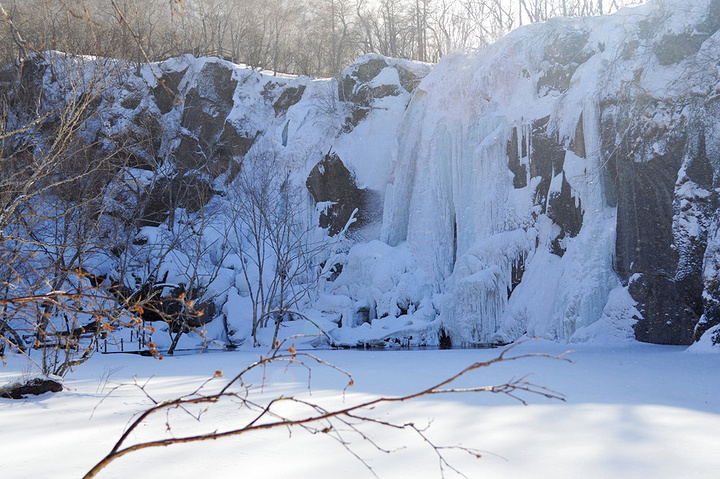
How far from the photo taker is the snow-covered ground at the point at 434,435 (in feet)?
10.2

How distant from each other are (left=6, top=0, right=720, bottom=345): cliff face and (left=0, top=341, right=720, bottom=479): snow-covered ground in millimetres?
3623

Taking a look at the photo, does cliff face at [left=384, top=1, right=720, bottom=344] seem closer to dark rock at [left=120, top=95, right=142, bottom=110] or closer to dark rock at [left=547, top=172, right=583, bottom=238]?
dark rock at [left=547, top=172, right=583, bottom=238]

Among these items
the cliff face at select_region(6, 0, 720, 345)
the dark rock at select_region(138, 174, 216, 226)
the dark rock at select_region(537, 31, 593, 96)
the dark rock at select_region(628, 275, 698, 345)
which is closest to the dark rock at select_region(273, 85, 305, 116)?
the cliff face at select_region(6, 0, 720, 345)

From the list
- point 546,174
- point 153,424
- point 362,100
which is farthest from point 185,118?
point 153,424

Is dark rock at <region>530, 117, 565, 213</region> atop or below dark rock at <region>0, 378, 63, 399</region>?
atop

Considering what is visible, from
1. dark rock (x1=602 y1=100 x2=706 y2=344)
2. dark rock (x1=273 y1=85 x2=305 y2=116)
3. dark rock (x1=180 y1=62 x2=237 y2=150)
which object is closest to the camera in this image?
dark rock (x1=602 y1=100 x2=706 y2=344)

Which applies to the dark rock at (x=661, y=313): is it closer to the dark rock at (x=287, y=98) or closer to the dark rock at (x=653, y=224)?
the dark rock at (x=653, y=224)

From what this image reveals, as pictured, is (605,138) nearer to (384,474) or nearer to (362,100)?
(362,100)

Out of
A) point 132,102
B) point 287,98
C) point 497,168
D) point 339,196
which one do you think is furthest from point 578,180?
point 132,102

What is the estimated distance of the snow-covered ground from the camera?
3.12 meters

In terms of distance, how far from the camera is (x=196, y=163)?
65.5 feet

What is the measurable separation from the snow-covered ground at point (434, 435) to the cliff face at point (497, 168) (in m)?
3.62

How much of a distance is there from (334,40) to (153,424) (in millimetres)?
27264

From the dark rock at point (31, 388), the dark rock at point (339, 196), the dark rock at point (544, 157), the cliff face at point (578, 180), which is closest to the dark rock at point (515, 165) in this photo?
the cliff face at point (578, 180)
